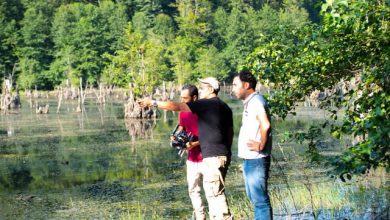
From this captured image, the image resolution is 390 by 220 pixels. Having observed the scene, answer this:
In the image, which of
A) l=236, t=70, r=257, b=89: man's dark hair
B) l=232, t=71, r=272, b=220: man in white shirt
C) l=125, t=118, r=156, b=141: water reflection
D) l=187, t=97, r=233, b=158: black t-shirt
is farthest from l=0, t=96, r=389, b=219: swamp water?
l=236, t=70, r=257, b=89: man's dark hair

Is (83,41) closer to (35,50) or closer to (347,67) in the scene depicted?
(35,50)

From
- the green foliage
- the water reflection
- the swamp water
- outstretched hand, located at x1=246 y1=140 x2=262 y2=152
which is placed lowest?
the water reflection

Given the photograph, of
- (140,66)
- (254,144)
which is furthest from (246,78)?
(140,66)

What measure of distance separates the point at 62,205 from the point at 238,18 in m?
73.1

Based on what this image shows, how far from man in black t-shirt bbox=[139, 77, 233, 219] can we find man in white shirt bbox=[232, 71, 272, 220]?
0.53 metres

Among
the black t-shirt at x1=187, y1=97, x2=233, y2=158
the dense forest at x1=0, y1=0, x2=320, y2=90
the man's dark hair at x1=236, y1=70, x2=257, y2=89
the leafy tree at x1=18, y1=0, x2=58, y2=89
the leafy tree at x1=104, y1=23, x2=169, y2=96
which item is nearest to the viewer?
the man's dark hair at x1=236, y1=70, x2=257, y2=89

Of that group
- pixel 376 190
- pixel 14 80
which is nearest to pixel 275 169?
pixel 376 190

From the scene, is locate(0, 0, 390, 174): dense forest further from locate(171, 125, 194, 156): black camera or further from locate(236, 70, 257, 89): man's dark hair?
locate(236, 70, 257, 89): man's dark hair

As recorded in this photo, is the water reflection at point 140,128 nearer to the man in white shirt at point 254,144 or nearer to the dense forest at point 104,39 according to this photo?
the man in white shirt at point 254,144

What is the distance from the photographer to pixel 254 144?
5660 mm

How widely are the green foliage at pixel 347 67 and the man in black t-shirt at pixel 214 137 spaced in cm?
117

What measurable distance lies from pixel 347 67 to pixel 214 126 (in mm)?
2128

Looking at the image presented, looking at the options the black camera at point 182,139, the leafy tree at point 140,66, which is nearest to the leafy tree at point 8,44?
the leafy tree at point 140,66

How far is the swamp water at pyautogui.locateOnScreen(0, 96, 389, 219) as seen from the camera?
991cm
